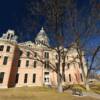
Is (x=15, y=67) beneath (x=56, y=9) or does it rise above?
beneath

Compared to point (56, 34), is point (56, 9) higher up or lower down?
higher up

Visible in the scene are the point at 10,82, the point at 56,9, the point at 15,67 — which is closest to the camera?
the point at 56,9

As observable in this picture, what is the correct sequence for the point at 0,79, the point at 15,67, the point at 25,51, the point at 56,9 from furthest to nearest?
the point at 25,51, the point at 15,67, the point at 0,79, the point at 56,9

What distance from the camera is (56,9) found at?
2109cm

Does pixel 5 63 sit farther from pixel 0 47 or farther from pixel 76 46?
pixel 76 46

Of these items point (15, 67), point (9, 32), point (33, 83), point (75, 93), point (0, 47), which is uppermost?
point (9, 32)

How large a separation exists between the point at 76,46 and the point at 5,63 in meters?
18.2

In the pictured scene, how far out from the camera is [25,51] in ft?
126

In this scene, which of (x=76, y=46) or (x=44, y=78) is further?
(x=44, y=78)

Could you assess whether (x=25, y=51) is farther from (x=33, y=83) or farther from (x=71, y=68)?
(x=71, y=68)

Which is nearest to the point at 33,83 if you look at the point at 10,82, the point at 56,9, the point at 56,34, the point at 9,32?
the point at 10,82

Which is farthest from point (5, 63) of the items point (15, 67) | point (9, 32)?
point (9, 32)

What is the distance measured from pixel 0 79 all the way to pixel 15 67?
5.51m

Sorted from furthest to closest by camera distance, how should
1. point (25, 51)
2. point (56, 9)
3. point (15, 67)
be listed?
point (25, 51)
point (15, 67)
point (56, 9)
